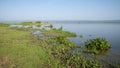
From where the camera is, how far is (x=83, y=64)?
954cm

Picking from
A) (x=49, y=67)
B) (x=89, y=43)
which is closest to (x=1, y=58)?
(x=49, y=67)

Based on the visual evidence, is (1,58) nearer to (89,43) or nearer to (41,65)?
(41,65)

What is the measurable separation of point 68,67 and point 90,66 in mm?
1706

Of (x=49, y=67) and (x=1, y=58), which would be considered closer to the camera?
(x=49, y=67)

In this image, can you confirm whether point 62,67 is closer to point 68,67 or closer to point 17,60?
point 68,67

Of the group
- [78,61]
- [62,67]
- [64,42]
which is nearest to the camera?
[62,67]

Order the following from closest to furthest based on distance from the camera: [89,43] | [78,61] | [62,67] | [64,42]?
1. [62,67]
2. [78,61]
3. [89,43]
4. [64,42]

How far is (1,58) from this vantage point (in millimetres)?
11023

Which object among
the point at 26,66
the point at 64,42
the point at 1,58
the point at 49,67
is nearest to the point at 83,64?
the point at 49,67

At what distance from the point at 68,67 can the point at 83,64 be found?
1.25 meters

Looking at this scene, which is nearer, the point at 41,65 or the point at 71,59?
the point at 41,65

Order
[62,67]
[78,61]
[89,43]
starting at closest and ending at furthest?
[62,67], [78,61], [89,43]

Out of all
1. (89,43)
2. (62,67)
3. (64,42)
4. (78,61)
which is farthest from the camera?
(64,42)

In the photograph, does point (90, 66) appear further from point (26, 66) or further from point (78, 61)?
point (26, 66)
